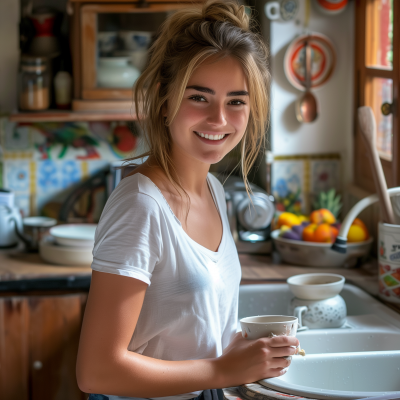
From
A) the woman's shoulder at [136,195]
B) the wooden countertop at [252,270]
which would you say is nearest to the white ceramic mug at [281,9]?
the wooden countertop at [252,270]

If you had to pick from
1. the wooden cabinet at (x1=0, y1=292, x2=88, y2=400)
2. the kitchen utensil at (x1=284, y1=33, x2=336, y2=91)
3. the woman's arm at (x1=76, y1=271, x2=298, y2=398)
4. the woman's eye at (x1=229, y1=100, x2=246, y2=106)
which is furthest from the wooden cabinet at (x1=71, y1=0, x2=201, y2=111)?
the woman's arm at (x1=76, y1=271, x2=298, y2=398)

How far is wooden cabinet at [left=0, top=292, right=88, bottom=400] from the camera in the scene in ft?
6.08

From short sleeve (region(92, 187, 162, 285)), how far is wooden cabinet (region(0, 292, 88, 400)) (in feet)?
3.13

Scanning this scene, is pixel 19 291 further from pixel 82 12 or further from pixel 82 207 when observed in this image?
pixel 82 12

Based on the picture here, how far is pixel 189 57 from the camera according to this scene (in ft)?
3.49

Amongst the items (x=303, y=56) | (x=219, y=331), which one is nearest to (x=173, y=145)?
(x=219, y=331)

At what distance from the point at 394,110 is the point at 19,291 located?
4.29 ft

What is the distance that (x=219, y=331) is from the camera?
1.13 meters

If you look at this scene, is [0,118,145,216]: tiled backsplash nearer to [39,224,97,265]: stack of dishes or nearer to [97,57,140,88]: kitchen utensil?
[97,57,140,88]: kitchen utensil

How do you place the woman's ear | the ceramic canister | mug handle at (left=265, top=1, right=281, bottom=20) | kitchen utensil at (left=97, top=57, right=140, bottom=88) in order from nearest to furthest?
the woman's ear < the ceramic canister < mug handle at (left=265, top=1, right=281, bottom=20) < kitchen utensil at (left=97, top=57, right=140, bottom=88)

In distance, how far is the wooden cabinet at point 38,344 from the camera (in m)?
1.85

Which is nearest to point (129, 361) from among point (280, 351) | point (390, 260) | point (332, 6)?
point (280, 351)

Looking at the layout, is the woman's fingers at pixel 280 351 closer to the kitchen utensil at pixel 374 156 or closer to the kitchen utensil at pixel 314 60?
the kitchen utensil at pixel 374 156

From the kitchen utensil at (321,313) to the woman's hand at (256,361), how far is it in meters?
0.40
